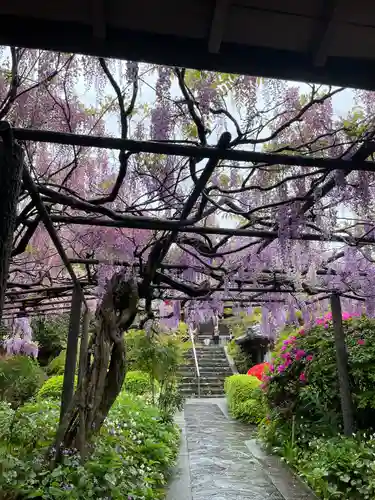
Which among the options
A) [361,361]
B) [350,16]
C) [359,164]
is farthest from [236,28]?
[361,361]

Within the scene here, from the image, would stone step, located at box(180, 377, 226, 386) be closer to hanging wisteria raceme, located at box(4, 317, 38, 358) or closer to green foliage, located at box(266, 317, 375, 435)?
hanging wisteria raceme, located at box(4, 317, 38, 358)

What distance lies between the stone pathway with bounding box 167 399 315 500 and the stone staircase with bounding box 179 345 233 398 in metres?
3.75

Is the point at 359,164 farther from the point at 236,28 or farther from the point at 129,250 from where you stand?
the point at 129,250

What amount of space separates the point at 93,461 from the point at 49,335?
8865mm

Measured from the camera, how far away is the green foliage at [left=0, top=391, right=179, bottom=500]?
2.69 m

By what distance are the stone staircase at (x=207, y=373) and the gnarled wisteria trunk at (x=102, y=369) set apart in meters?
7.68

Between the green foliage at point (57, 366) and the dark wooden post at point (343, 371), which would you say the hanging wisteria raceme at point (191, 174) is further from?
the green foliage at point (57, 366)

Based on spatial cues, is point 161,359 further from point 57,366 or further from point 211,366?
point 211,366

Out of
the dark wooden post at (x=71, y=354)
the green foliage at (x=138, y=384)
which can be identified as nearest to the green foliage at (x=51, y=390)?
the green foliage at (x=138, y=384)

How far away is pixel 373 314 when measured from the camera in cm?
525

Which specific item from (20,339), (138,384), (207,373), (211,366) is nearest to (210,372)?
(207,373)

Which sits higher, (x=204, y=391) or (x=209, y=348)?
(x=209, y=348)

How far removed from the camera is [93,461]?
3.20 m

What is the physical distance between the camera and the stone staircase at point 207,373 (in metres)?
11.9
